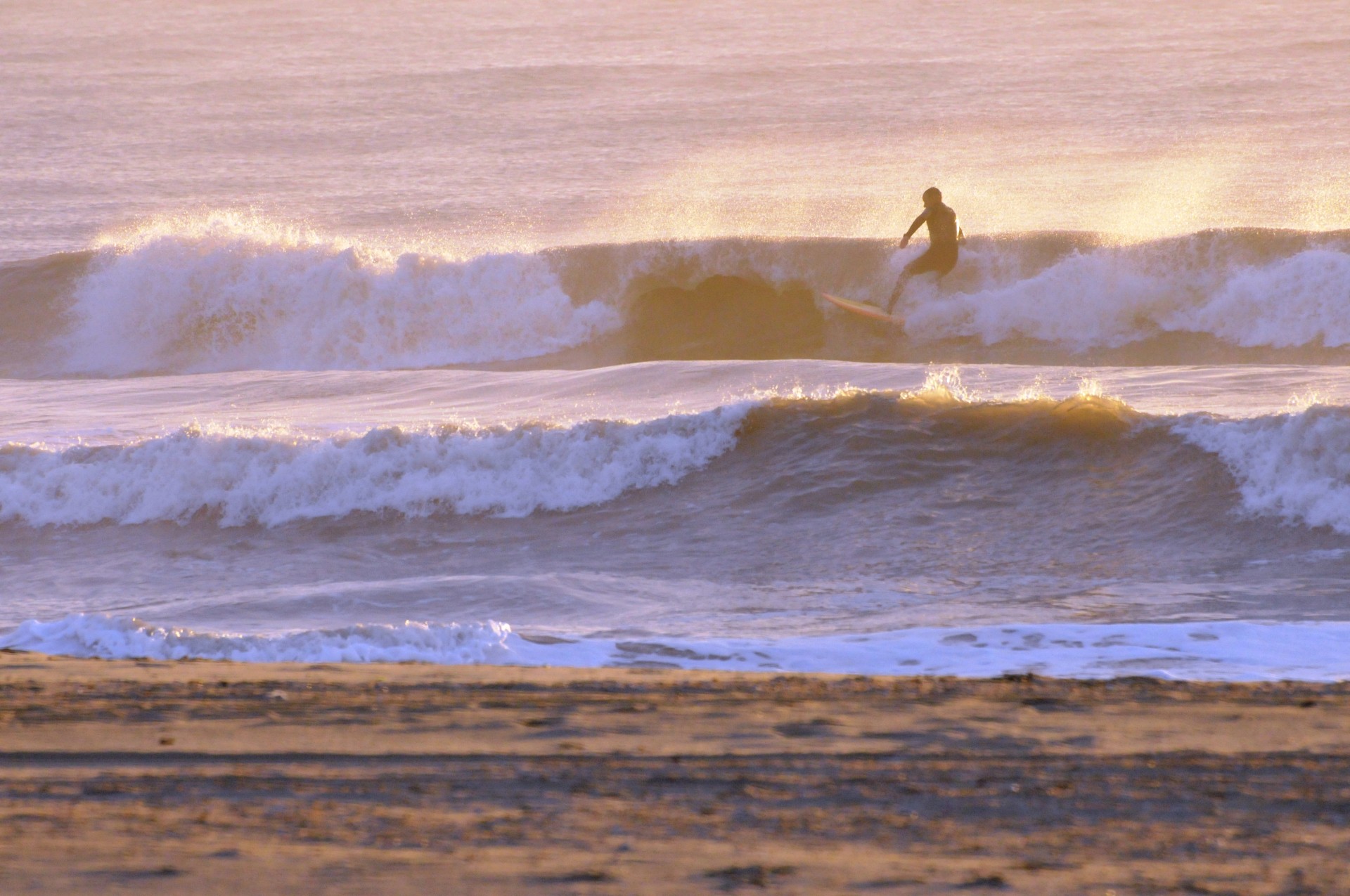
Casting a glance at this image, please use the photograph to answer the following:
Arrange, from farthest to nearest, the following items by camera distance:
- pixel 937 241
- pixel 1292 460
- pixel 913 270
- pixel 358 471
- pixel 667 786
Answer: pixel 913 270 < pixel 937 241 < pixel 358 471 < pixel 1292 460 < pixel 667 786

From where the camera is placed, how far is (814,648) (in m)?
5.99

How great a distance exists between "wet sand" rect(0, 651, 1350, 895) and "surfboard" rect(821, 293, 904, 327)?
13.6m

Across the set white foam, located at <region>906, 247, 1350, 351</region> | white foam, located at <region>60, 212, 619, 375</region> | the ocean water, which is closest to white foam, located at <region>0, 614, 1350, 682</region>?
the ocean water

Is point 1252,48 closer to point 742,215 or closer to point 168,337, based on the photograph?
point 742,215

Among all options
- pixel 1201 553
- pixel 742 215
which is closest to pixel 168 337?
pixel 742 215

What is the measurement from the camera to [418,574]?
8.24 m

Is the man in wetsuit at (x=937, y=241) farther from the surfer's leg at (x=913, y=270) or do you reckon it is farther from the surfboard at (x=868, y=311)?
the surfboard at (x=868, y=311)

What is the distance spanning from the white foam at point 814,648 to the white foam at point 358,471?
3.43m

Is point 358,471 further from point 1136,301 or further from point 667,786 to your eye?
point 1136,301

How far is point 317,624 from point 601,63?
39006 millimetres

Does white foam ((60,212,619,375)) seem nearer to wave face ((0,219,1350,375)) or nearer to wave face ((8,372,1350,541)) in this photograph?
wave face ((0,219,1350,375))

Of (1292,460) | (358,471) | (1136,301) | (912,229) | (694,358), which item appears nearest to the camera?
(1292,460)

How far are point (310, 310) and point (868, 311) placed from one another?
824 centimetres

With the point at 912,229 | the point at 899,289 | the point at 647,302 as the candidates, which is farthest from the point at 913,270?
the point at 647,302
